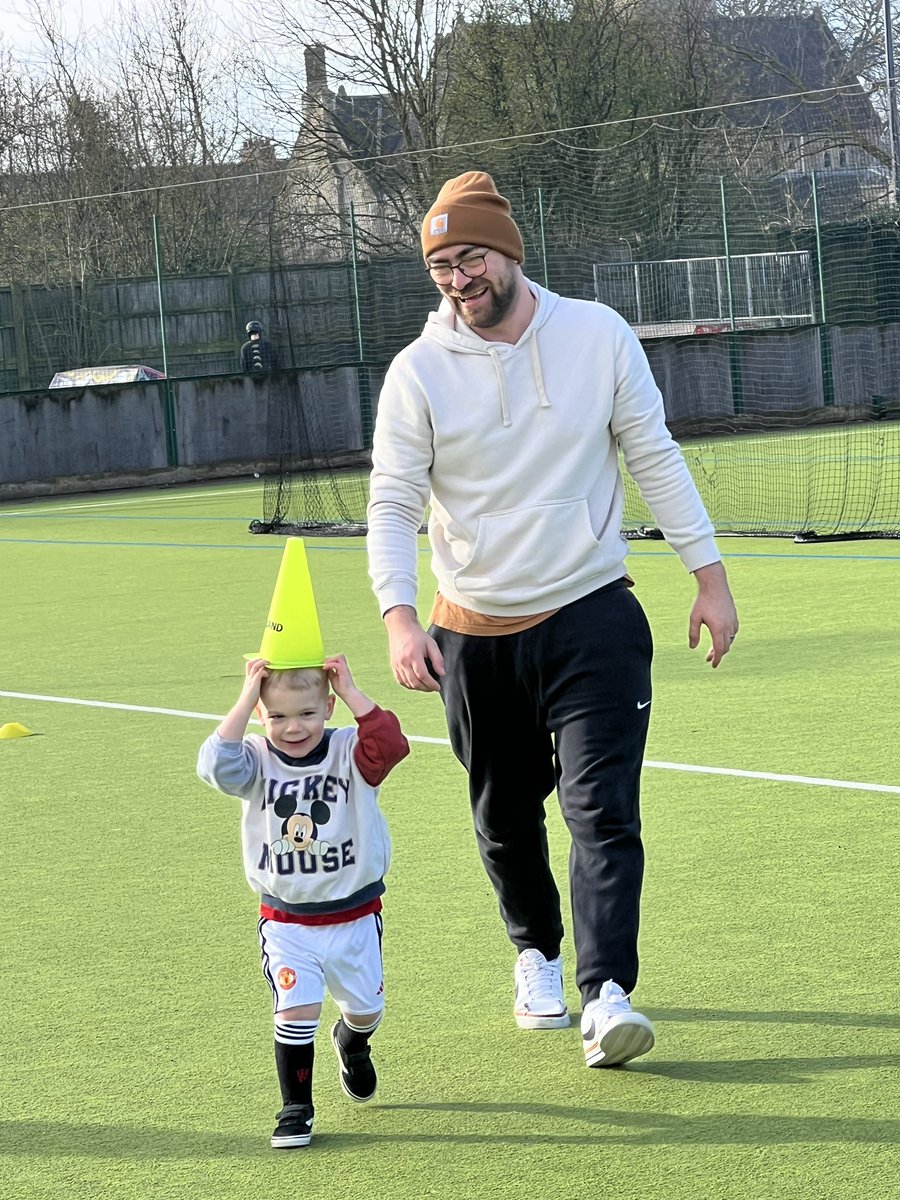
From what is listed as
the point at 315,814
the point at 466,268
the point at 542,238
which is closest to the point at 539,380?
the point at 466,268

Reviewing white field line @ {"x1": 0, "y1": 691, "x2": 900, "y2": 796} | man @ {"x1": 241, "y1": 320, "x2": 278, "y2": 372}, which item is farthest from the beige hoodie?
man @ {"x1": 241, "y1": 320, "x2": 278, "y2": 372}

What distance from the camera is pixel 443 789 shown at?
7355mm

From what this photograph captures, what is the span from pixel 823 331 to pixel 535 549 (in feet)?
77.3

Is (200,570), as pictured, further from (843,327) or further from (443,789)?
(843,327)

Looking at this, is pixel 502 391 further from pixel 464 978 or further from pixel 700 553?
pixel 464 978

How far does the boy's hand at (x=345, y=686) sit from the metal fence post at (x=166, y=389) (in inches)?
924

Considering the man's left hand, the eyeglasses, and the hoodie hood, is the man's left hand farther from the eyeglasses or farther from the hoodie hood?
the eyeglasses

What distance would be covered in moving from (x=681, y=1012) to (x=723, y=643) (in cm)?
87

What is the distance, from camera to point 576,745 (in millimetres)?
4410

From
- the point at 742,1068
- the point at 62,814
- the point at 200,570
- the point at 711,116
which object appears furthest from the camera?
the point at 711,116

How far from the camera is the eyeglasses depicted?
437 cm

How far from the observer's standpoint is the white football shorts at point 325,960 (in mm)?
4000

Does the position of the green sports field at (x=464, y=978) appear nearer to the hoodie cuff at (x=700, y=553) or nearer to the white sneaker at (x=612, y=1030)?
the white sneaker at (x=612, y=1030)

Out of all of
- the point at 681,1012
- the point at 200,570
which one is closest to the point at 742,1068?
the point at 681,1012
